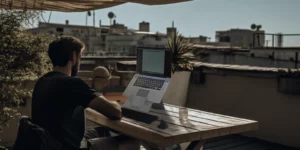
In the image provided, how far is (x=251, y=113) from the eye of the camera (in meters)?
4.95

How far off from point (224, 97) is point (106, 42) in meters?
26.5

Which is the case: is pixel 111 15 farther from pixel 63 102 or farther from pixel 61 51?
pixel 63 102

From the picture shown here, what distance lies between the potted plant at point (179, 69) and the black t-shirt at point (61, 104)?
172 centimetres

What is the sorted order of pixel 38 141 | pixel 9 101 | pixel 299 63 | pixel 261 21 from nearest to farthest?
pixel 38 141
pixel 9 101
pixel 299 63
pixel 261 21

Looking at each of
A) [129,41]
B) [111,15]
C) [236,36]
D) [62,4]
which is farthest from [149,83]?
[111,15]

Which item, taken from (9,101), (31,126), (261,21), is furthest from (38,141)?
(261,21)

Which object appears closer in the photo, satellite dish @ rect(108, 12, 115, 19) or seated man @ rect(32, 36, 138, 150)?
seated man @ rect(32, 36, 138, 150)

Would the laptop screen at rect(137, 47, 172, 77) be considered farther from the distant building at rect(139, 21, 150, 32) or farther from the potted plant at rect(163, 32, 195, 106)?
the distant building at rect(139, 21, 150, 32)

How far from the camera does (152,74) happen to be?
2.79m

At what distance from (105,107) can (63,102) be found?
0.80 ft

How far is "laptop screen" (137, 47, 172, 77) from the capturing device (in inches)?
106

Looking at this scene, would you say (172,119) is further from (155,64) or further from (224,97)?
(224,97)

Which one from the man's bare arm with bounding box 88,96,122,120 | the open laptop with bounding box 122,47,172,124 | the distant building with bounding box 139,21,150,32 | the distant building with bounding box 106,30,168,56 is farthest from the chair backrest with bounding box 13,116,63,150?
the distant building with bounding box 139,21,150,32

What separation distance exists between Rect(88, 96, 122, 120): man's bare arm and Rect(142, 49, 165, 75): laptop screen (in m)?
0.55
